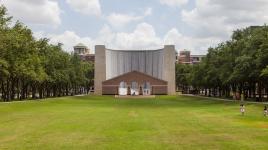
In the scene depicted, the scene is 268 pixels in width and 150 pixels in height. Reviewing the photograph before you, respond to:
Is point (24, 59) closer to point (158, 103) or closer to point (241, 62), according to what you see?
point (158, 103)

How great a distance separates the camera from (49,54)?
367 ft

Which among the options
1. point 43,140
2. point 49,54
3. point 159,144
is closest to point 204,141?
point 159,144

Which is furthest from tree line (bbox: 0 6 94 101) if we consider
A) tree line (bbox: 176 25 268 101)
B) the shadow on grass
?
tree line (bbox: 176 25 268 101)

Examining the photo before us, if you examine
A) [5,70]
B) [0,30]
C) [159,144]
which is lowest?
[159,144]

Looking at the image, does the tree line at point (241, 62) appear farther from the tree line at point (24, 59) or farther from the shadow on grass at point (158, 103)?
the tree line at point (24, 59)

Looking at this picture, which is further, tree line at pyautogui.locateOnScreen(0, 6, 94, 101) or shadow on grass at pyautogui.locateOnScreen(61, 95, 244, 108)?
shadow on grass at pyautogui.locateOnScreen(61, 95, 244, 108)

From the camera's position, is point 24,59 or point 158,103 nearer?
point 24,59

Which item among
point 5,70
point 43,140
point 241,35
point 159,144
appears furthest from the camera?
point 241,35

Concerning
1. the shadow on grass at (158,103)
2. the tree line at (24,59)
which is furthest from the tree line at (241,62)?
the tree line at (24,59)

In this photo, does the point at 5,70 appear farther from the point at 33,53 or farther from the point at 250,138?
the point at 250,138

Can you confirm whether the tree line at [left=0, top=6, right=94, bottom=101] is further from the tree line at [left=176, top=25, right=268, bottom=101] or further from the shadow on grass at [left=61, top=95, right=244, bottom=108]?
the tree line at [left=176, top=25, right=268, bottom=101]

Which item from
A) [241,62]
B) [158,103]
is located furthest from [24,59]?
[241,62]

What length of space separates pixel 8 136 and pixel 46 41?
7622 cm

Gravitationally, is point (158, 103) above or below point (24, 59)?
below
